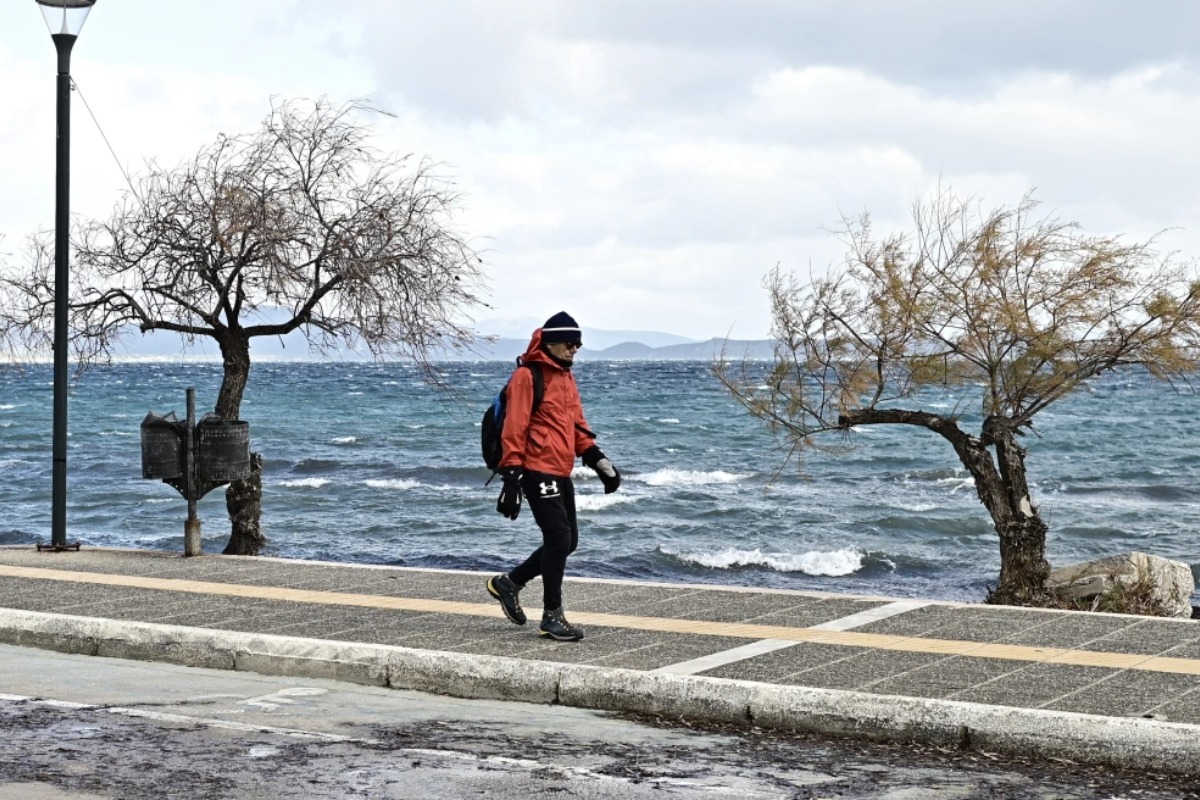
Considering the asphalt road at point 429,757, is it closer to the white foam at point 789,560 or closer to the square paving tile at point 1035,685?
the square paving tile at point 1035,685

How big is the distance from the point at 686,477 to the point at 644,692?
31.5 metres

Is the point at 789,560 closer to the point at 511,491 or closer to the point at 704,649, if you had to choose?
the point at 704,649

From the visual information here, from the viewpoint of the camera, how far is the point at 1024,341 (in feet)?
48.9

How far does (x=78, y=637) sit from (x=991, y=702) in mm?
5340

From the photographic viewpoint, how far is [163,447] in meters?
12.9

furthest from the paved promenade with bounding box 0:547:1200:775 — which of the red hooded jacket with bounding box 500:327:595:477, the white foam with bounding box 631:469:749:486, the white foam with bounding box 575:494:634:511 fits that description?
the white foam with bounding box 631:469:749:486

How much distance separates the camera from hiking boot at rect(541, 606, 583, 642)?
9.01m

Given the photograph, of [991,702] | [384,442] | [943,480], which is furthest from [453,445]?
[991,702]

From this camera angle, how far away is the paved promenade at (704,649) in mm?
7195

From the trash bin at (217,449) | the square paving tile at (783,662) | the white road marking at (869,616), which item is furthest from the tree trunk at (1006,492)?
the square paving tile at (783,662)

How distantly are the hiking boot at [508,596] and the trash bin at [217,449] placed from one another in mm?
4270

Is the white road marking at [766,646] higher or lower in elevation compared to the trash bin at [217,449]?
lower

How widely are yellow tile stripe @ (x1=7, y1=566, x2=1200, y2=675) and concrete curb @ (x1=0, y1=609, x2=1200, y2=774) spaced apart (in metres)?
1.36

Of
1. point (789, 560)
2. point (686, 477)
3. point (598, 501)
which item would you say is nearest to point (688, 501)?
point (598, 501)
